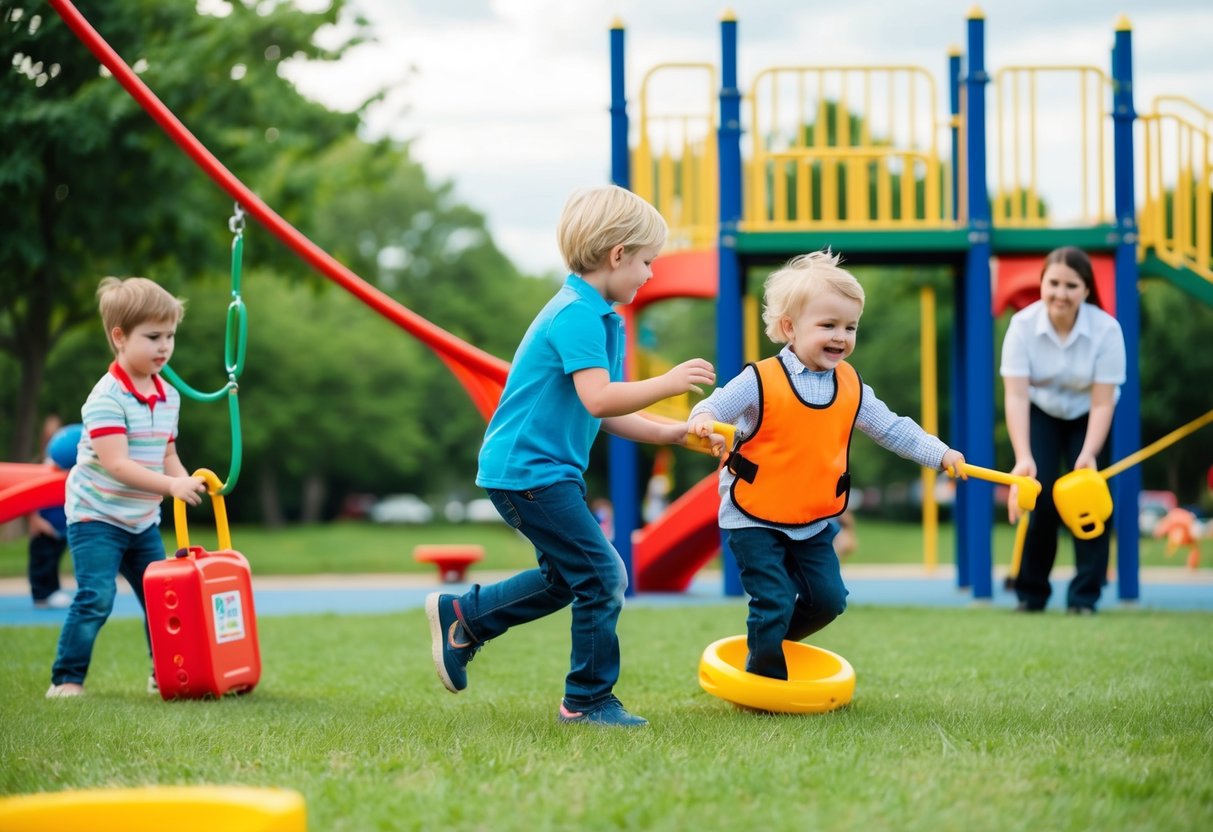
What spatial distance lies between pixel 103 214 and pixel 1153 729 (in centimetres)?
1294

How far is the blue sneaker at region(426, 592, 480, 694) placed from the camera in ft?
13.8

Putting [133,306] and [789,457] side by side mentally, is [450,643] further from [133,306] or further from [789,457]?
[133,306]

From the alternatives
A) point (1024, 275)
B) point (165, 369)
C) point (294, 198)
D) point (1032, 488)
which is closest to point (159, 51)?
point (294, 198)

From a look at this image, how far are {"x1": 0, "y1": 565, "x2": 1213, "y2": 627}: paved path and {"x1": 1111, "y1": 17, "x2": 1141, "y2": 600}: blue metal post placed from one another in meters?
0.40

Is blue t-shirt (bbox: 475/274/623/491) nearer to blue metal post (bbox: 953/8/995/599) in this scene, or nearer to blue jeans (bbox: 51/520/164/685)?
blue jeans (bbox: 51/520/164/685)

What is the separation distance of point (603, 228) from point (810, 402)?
2.72 feet

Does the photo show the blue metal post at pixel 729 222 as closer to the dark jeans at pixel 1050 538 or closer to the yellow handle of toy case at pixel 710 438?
the dark jeans at pixel 1050 538

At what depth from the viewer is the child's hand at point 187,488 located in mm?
4477

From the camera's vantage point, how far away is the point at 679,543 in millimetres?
10156

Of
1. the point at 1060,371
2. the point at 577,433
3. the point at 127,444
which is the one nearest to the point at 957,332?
the point at 1060,371

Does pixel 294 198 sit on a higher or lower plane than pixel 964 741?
higher

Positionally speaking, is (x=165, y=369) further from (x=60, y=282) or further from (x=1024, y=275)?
(x=60, y=282)

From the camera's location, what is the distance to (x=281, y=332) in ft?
115

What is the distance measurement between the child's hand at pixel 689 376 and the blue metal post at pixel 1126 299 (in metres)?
6.08
